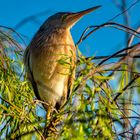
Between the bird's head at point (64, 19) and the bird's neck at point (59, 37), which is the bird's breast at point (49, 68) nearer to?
the bird's neck at point (59, 37)

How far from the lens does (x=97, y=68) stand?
52.0 inches

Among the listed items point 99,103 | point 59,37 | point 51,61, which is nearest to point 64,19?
point 59,37

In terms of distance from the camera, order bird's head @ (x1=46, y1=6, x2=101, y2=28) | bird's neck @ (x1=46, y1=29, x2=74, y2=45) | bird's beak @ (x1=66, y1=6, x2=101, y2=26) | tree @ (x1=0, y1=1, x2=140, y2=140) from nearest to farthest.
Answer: tree @ (x1=0, y1=1, x2=140, y2=140) → bird's beak @ (x1=66, y1=6, x2=101, y2=26) → bird's head @ (x1=46, y1=6, x2=101, y2=28) → bird's neck @ (x1=46, y1=29, x2=74, y2=45)

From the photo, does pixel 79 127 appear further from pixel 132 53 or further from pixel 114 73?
pixel 114 73

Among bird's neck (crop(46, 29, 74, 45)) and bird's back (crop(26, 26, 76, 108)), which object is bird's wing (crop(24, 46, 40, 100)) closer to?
bird's back (crop(26, 26, 76, 108))

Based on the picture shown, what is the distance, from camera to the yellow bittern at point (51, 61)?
7.31 feet

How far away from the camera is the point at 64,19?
2398 mm

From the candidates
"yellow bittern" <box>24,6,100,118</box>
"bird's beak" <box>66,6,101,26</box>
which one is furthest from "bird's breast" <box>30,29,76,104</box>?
"bird's beak" <box>66,6,101,26</box>

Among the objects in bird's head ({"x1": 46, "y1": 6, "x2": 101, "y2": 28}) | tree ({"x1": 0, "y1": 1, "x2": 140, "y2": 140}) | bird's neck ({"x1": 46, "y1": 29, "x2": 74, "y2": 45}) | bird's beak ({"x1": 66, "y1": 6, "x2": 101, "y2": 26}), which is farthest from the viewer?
bird's neck ({"x1": 46, "y1": 29, "x2": 74, "y2": 45})

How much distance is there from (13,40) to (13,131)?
464 mm

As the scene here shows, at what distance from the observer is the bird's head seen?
2.26 metres

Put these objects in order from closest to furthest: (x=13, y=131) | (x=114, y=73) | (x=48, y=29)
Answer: (x=114, y=73)
(x=13, y=131)
(x=48, y=29)

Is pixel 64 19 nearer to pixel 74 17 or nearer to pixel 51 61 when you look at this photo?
pixel 74 17

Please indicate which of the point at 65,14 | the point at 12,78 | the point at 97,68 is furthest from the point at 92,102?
the point at 65,14
